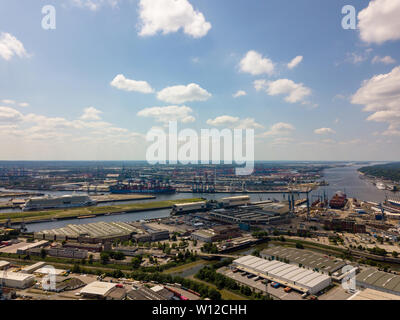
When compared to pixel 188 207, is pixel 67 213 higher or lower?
lower

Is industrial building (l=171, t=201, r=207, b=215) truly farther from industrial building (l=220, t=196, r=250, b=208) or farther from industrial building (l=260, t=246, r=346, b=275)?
industrial building (l=260, t=246, r=346, b=275)

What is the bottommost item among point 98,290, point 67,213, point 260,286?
point 67,213

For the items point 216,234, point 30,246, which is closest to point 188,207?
point 216,234

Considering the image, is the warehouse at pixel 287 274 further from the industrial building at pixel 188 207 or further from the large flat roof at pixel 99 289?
the industrial building at pixel 188 207

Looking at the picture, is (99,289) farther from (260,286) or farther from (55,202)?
(55,202)

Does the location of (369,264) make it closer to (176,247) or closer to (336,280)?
(336,280)

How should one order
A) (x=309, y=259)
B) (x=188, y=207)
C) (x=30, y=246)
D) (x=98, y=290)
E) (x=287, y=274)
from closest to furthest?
(x=98, y=290), (x=287, y=274), (x=309, y=259), (x=30, y=246), (x=188, y=207)
